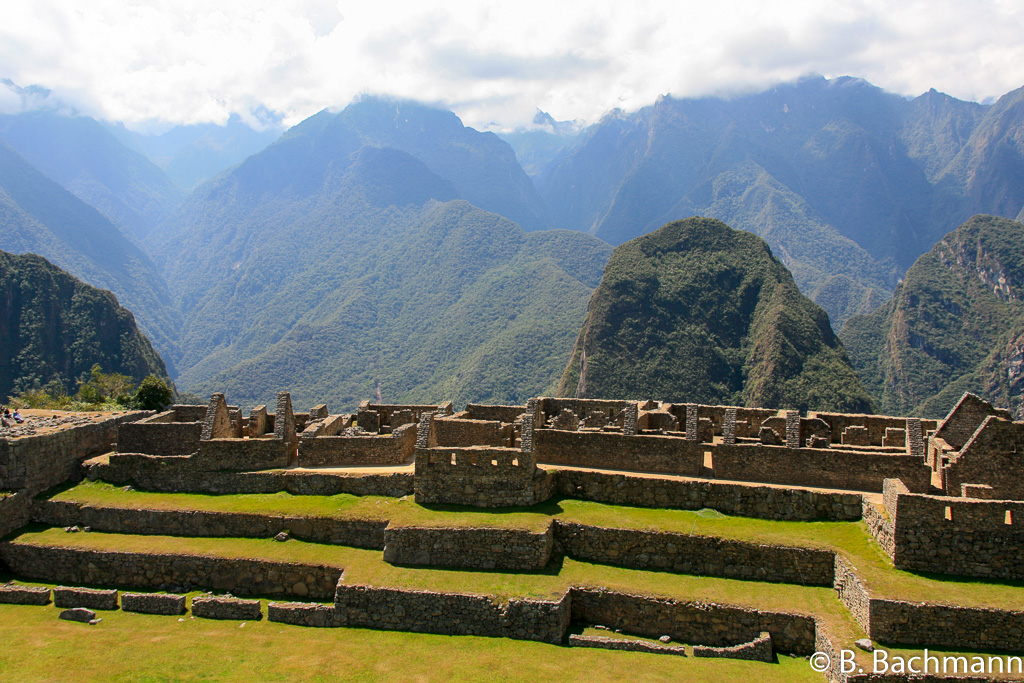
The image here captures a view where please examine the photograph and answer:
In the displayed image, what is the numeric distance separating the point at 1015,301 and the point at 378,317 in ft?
471

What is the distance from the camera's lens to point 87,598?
2072 cm

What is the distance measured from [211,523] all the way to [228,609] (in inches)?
155

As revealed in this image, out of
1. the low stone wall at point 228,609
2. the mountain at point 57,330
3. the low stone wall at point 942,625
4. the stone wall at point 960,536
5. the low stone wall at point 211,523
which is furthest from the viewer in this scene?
the mountain at point 57,330

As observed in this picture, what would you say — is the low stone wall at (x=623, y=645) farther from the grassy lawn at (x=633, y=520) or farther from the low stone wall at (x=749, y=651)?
the grassy lawn at (x=633, y=520)

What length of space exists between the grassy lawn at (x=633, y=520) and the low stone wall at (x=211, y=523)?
1.01 feet

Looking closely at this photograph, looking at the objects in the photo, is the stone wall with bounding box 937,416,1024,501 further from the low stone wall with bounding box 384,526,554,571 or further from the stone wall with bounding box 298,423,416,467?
the stone wall with bounding box 298,423,416,467

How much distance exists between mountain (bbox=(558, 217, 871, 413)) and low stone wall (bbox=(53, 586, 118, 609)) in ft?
281

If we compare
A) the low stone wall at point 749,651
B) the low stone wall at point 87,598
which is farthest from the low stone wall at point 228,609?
the low stone wall at point 749,651

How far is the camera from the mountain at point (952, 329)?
444 ft

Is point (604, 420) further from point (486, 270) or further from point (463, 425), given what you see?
point (486, 270)

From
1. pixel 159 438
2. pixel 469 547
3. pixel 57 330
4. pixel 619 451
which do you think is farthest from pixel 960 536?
pixel 57 330

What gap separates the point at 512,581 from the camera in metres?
19.1

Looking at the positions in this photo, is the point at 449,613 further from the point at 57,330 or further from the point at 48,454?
the point at 57,330

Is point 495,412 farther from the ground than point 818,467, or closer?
farther from the ground
